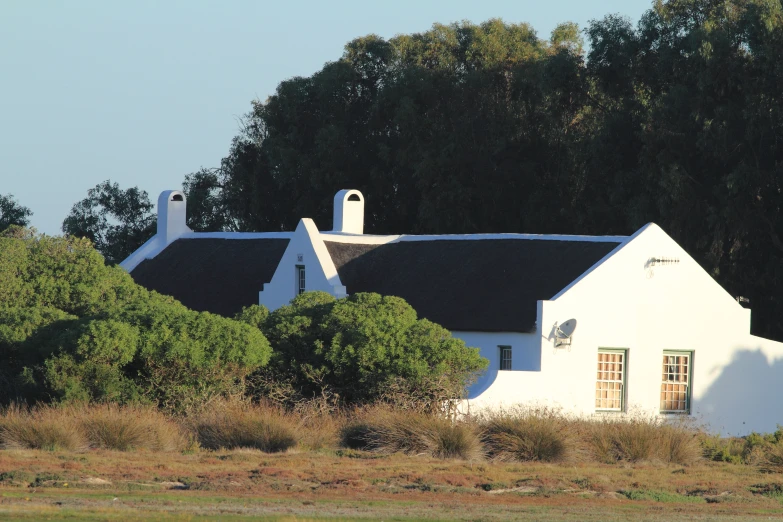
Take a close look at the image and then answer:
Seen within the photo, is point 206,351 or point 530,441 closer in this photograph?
point 530,441

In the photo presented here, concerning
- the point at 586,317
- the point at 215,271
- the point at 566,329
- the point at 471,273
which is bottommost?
the point at 566,329

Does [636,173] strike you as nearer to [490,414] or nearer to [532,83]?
[532,83]

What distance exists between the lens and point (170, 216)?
41.7m

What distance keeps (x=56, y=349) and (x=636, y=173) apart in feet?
73.3

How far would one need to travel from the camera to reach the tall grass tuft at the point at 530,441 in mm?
20812

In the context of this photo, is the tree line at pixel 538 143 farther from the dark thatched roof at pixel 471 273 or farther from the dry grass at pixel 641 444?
the dry grass at pixel 641 444

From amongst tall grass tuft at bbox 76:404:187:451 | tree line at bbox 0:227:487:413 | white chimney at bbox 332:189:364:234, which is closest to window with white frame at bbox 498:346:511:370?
tree line at bbox 0:227:487:413

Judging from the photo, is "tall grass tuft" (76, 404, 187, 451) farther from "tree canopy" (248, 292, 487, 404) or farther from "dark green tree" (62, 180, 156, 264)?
"dark green tree" (62, 180, 156, 264)

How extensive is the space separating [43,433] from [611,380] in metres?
13.0

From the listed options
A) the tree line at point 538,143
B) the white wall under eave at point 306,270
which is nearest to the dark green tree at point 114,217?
the tree line at point 538,143

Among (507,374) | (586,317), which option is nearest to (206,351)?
(507,374)

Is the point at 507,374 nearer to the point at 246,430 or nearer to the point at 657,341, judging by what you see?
the point at 657,341

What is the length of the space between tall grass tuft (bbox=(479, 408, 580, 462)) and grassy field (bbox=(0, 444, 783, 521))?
1.68 ft

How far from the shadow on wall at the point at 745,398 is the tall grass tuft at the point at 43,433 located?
1453 centimetres
